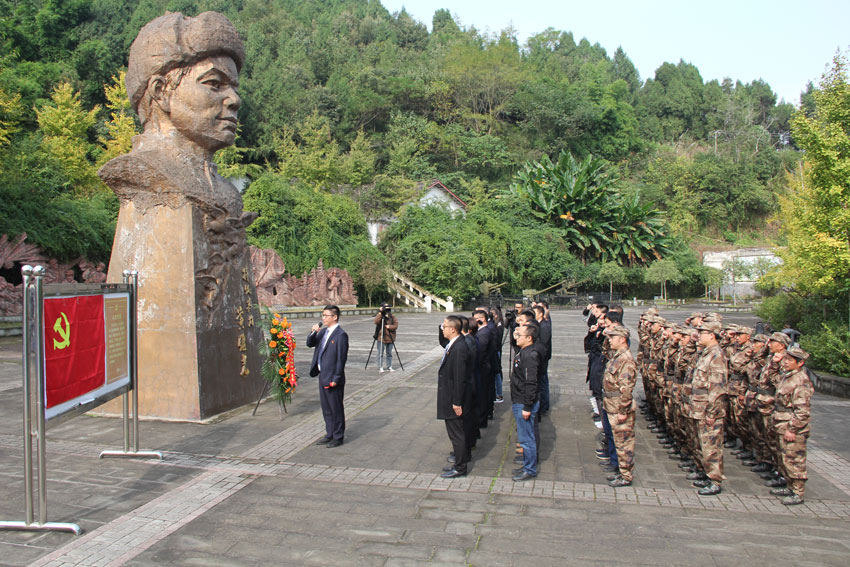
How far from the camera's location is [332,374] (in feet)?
22.6

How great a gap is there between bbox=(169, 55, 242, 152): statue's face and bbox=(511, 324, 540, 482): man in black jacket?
5274mm

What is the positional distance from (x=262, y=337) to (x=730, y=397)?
646cm

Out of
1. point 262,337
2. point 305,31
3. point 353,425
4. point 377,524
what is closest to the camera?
point 377,524

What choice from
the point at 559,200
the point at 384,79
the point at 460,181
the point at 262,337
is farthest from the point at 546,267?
the point at 262,337

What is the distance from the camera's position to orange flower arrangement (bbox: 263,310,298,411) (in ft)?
27.4

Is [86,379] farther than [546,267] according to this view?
No

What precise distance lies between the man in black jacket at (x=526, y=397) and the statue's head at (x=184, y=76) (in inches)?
211

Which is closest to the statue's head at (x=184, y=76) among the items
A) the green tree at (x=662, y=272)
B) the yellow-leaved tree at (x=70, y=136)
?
the yellow-leaved tree at (x=70, y=136)

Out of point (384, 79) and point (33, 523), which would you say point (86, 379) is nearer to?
point (33, 523)

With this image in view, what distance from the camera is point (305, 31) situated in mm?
62031

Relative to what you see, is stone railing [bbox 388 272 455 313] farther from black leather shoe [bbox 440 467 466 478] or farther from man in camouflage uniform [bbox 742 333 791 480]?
man in camouflage uniform [bbox 742 333 791 480]

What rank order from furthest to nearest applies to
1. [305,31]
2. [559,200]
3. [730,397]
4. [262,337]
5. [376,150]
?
[305,31], [376,150], [559,200], [262,337], [730,397]

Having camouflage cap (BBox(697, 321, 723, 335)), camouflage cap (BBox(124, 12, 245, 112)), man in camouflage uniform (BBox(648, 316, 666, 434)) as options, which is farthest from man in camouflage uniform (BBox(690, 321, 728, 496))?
camouflage cap (BBox(124, 12, 245, 112))

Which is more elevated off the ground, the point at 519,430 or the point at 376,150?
the point at 376,150
